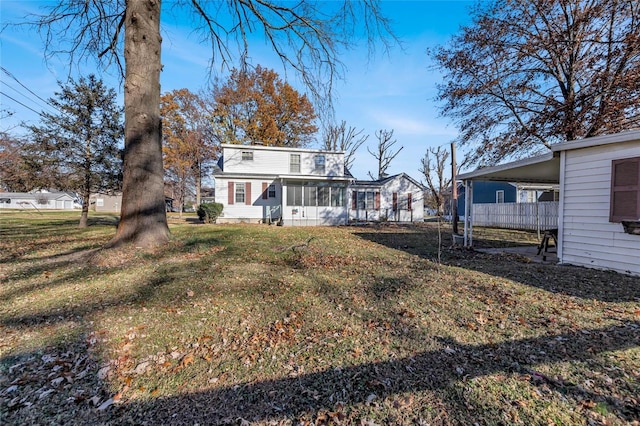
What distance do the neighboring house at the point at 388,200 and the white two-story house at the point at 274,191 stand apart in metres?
3.96

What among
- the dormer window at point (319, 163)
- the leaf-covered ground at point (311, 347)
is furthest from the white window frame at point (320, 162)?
the leaf-covered ground at point (311, 347)

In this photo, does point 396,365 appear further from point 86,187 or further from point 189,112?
point 189,112

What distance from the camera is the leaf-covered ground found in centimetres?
223

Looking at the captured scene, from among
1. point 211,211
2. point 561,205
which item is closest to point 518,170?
point 561,205

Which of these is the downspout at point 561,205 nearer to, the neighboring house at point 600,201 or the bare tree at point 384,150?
the neighboring house at point 600,201

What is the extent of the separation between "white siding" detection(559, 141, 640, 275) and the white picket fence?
9.86 meters

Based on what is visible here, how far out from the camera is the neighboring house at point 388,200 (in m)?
23.6

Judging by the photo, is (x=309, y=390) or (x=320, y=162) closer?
(x=309, y=390)

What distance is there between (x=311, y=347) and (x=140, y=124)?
6296mm

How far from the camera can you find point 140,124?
21.4ft

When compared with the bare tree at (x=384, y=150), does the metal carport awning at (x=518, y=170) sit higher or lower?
lower

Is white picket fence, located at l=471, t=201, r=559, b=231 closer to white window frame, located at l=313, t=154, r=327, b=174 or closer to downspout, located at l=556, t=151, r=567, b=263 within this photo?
downspout, located at l=556, t=151, r=567, b=263

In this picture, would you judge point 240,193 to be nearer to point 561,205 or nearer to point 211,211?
point 211,211

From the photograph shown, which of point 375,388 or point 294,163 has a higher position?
point 294,163
